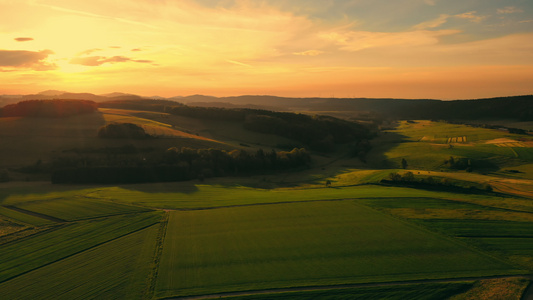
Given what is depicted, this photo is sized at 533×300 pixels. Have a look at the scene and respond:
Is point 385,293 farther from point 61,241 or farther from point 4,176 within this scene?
point 4,176

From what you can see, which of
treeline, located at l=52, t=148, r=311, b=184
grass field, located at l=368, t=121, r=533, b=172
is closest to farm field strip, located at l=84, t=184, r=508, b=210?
treeline, located at l=52, t=148, r=311, b=184

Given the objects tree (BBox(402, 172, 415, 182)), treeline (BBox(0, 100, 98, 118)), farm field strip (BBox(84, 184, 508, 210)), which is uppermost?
treeline (BBox(0, 100, 98, 118))

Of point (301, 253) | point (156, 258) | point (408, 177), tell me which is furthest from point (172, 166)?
point (301, 253)

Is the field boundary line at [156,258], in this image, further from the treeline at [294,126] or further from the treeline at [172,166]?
the treeline at [294,126]

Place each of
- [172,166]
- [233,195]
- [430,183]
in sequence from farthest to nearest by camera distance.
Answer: [172,166], [430,183], [233,195]

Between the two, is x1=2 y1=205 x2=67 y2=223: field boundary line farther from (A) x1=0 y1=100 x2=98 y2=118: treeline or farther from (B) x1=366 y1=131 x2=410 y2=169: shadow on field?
(B) x1=366 y1=131 x2=410 y2=169: shadow on field

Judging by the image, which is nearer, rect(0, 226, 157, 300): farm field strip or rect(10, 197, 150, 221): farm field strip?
rect(0, 226, 157, 300): farm field strip

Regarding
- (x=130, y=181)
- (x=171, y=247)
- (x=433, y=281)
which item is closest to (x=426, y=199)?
(x=433, y=281)
